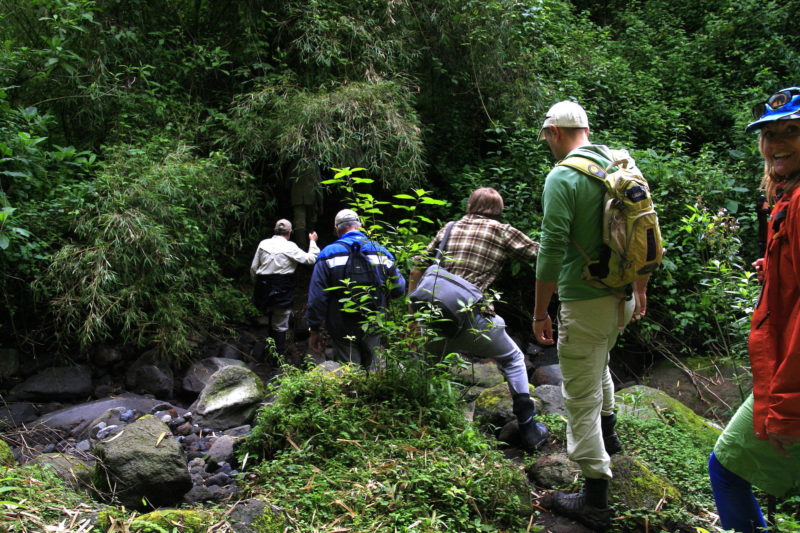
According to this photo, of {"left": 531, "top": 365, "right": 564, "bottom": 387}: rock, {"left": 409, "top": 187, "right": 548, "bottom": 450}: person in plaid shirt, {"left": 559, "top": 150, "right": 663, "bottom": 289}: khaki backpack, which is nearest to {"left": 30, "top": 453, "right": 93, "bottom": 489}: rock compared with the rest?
{"left": 409, "top": 187, "right": 548, "bottom": 450}: person in plaid shirt

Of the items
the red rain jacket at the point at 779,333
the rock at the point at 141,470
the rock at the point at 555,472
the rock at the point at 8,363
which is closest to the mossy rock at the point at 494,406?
the rock at the point at 555,472

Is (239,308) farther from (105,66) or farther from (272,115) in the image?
(105,66)

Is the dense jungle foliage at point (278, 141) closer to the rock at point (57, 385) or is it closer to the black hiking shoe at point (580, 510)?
the rock at point (57, 385)

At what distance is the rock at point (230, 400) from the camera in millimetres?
5137

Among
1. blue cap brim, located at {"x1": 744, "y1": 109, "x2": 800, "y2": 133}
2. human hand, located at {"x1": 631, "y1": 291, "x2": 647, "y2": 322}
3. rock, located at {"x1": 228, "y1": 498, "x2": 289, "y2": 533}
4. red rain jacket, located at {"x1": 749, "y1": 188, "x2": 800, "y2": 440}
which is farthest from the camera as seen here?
human hand, located at {"x1": 631, "y1": 291, "x2": 647, "y2": 322}

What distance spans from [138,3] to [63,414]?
590 centimetres

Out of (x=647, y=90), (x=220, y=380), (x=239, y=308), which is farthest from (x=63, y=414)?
(x=647, y=90)

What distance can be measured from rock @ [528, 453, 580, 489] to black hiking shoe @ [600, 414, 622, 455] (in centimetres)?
24

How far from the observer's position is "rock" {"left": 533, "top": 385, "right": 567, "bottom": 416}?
482 cm

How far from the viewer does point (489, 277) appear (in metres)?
4.22

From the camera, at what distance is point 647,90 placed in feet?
34.6

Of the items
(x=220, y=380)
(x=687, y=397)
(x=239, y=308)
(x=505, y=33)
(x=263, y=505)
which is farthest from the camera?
(x=505, y=33)

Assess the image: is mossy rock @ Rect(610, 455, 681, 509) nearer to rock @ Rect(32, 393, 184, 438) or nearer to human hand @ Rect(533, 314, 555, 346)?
human hand @ Rect(533, 314, 555, 346)

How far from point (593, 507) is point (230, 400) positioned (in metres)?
3.25
